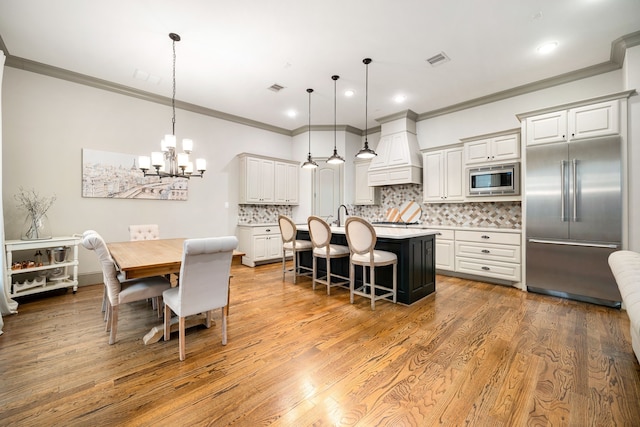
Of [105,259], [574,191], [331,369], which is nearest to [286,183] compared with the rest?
[105,259]

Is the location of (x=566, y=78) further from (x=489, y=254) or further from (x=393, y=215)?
(x=393, y=215)

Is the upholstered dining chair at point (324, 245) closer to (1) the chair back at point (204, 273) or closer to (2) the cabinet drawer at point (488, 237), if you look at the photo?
(1) the chair back at point (204, 273)

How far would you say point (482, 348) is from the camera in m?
2.25


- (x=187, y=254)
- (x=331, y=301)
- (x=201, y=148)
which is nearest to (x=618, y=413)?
(x=331, y=301)

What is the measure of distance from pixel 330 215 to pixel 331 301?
311cm

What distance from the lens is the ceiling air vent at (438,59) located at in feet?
11.4

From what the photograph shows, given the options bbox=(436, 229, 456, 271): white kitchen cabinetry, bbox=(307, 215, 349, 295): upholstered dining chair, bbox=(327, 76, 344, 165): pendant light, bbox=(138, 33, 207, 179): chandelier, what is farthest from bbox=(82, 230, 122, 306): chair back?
bbox=(436, 229, 456, 271): white kitchen cabinetry

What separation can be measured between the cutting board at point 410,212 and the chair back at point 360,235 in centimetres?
287

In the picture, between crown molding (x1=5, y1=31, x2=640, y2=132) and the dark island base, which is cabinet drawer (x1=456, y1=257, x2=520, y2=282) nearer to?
the dark island base

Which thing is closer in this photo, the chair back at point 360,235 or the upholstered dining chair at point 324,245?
the chair back at point 360,235

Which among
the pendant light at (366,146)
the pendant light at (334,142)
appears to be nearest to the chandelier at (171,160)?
the pendant light at (334,142)

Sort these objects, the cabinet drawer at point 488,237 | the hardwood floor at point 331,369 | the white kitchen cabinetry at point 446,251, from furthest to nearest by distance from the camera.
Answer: the white kitchen cabinetry at point 446,251 < the cabinet drawer at point 488,237 < the hardwood floor at point 331,369

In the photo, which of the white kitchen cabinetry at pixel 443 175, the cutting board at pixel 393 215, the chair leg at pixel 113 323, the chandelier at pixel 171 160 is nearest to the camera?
the chair leg at pixel 113 323

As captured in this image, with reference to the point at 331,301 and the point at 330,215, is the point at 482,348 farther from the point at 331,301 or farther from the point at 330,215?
the point at 330,215
